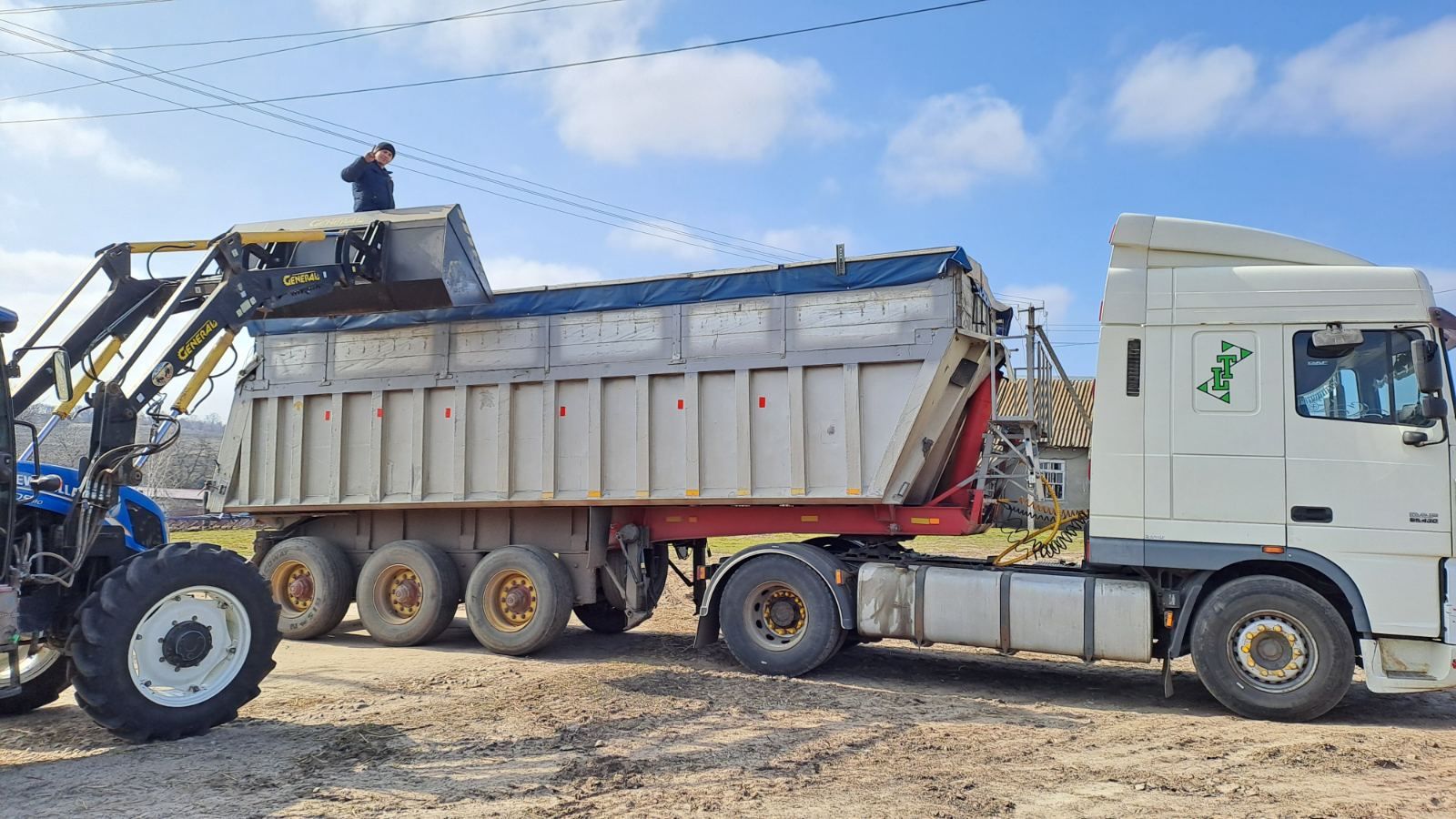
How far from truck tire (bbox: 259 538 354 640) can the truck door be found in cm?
900

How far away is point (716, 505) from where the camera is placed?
9.64 metres

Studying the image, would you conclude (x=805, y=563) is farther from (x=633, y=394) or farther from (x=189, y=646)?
(x=189, y=646)

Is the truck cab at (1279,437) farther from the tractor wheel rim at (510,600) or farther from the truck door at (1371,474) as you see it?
the tractor wheel rim at (510,600)

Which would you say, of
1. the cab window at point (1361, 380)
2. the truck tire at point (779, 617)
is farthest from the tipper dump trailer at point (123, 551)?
the cab window at point (1361, 380)

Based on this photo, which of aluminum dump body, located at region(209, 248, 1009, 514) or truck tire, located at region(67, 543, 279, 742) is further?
aluminum dump body, located at region(209, 248, 1009, 514)

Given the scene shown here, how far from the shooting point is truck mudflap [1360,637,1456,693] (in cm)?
688

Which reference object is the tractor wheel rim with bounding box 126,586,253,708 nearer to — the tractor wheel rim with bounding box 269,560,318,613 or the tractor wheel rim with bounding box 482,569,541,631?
the tractor wheel rim with bounding box 482,569,541,631

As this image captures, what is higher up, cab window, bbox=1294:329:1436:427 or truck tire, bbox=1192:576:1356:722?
cab window, bbox=1294:329:1436:427

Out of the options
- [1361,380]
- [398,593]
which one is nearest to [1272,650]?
[1361,380]

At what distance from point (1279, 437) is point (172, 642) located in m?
7.64

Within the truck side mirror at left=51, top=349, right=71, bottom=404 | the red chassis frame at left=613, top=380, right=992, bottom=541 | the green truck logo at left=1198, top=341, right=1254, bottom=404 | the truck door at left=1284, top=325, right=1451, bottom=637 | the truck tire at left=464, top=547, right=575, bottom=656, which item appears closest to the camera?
the truck side mirror at left=51, top=349, right=71, bottom=404

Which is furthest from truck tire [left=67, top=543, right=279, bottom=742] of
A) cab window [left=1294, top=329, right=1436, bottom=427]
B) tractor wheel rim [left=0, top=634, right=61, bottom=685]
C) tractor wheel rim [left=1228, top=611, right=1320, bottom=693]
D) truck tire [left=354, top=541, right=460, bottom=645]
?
cab window [left=1294, top=329, right=1436, bottom=427]

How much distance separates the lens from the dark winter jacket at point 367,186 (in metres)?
10.3

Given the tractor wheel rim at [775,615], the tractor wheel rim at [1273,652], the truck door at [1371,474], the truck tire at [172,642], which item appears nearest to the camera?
the truck tire at [172,642]
